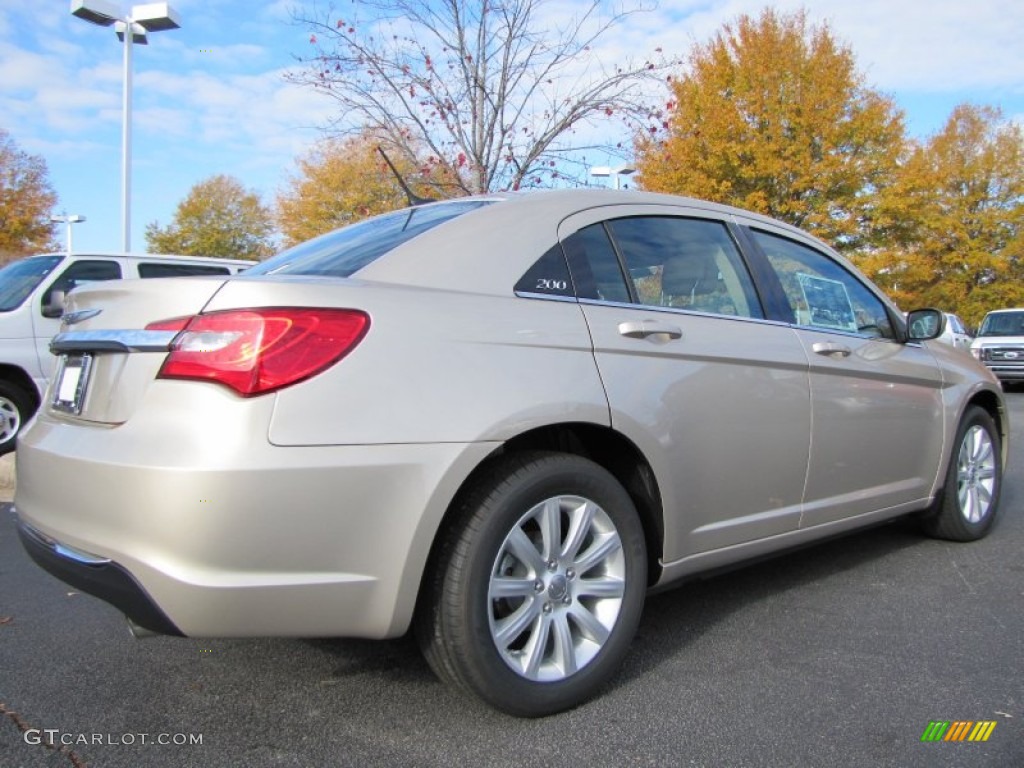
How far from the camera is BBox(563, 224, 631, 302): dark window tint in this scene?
8.87 feet

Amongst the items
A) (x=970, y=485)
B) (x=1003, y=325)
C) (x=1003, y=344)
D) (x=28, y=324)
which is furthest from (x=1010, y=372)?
(x=28, y=324)

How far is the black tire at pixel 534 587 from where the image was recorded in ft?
7.28

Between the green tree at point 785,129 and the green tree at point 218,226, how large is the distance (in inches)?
913

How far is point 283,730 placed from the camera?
7.63 ft

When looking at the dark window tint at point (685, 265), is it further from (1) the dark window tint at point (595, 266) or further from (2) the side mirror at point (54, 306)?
(2) the side mirror at point (54, 306)

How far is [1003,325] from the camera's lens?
1919cm

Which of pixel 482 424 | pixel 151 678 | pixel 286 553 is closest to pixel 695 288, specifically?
pixel 482 424

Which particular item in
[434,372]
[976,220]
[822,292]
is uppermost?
[976,220]

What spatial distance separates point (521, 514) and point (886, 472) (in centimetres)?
224

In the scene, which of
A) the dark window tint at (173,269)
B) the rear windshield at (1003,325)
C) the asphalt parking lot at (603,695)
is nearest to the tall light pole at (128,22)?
the dark window tint at (173,269)

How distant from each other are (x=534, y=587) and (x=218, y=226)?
3864 cm

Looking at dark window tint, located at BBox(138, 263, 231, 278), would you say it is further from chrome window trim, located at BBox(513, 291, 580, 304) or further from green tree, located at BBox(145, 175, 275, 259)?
green tree, located at BBox(145, 175, 275, 259)

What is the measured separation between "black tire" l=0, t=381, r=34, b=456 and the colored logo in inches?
277
